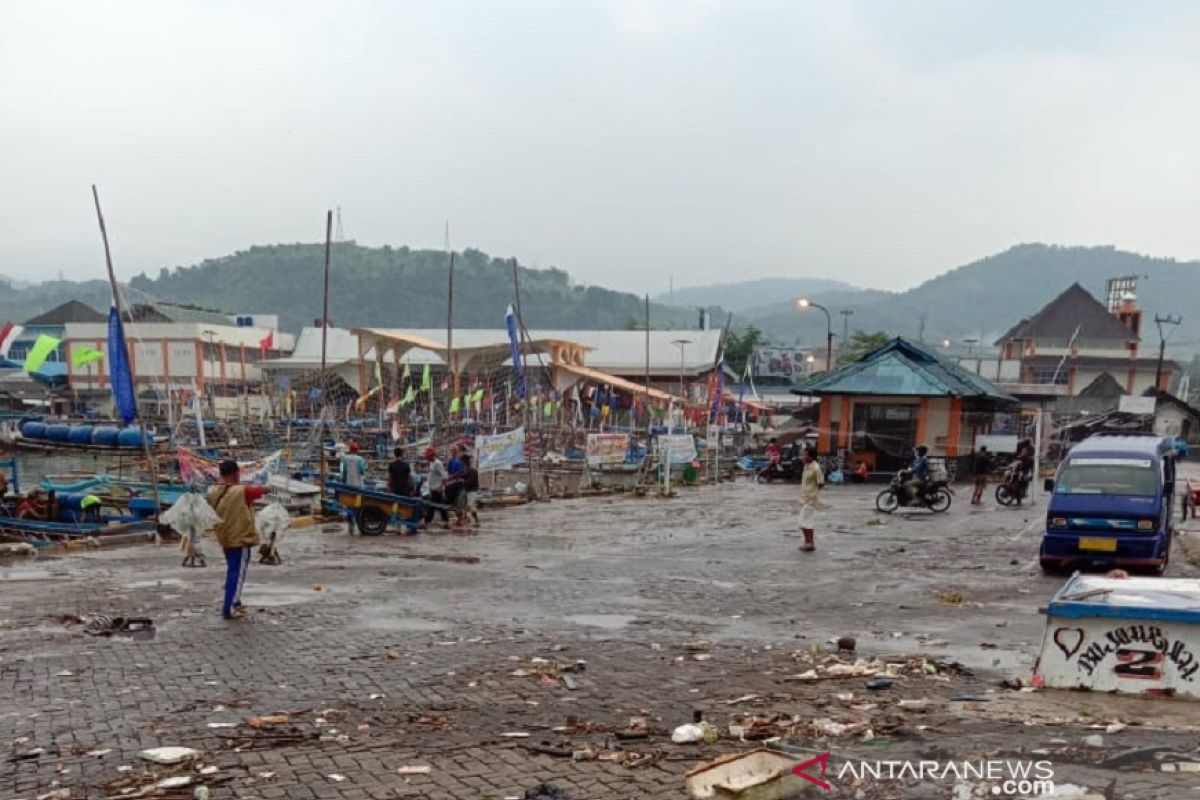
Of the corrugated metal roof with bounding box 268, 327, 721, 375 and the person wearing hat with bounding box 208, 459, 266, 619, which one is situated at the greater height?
the corrugated metal roof with bounding box 268, 327, 721, 375

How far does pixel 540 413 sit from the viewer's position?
45.3m

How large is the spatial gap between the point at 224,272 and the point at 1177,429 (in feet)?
555

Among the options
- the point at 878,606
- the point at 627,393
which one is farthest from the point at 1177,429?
the point at 878,606

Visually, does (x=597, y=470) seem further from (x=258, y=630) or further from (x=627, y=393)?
(x=627, y=393)

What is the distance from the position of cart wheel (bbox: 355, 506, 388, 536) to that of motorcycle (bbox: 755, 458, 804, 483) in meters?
17.2

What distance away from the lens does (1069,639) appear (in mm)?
6734

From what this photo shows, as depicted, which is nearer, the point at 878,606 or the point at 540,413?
the point at 878,606

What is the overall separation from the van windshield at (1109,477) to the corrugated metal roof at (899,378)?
1897cm

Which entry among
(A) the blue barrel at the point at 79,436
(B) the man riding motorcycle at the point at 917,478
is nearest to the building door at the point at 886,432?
(B) the man riding motorcycle at the point at 917,478

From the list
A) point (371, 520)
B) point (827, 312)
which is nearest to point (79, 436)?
point (371, 520)

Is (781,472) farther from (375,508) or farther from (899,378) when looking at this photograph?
(375,508)

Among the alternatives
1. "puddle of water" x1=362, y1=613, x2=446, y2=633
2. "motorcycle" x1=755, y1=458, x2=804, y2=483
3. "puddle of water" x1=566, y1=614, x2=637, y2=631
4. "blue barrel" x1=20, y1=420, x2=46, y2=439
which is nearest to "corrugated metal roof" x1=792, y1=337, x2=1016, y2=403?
"motorcycle" x1=755, y1=458, x2=804, y2=483

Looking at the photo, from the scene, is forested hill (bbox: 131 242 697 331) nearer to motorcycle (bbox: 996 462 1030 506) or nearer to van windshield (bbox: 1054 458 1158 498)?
motorcycle (bbox: 996 462 1030 506)

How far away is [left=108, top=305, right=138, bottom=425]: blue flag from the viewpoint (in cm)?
1525
